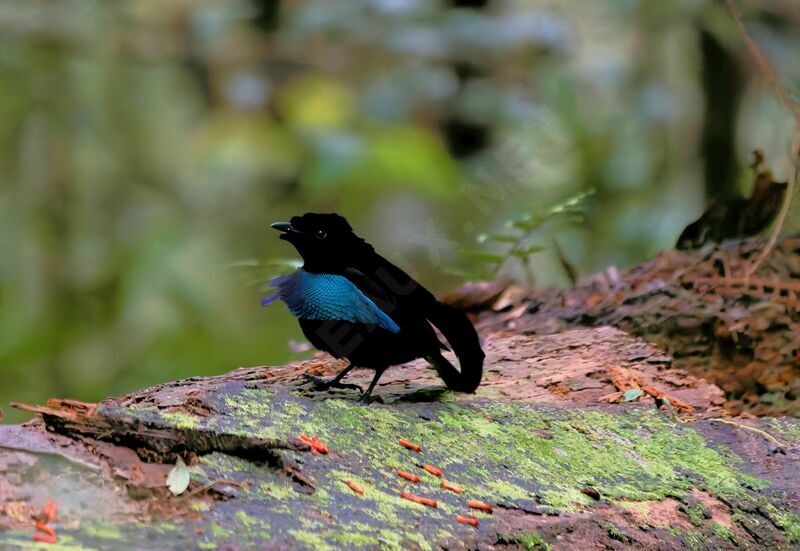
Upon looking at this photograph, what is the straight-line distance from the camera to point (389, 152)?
4.00 m

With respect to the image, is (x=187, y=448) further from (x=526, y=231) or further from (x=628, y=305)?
(x=526, y=231)

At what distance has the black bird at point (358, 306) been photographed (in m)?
2.39

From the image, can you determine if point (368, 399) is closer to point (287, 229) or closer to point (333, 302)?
point (333, 302)

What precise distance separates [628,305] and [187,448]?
2.15m

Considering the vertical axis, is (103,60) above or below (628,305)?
above

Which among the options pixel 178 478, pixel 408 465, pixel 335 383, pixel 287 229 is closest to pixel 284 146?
pixel 287 229

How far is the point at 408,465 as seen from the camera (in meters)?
2.08

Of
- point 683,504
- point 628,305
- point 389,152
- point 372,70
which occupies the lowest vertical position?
point 683,504

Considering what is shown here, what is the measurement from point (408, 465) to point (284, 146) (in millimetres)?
2406

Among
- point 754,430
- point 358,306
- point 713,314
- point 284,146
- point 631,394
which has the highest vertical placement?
point 284,146

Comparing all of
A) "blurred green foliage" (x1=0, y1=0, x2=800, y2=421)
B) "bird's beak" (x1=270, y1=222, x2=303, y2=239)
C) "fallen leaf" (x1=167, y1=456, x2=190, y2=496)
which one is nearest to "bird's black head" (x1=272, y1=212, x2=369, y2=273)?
"bird's beak" (x1=270, y1=222, x2=303, y2=239)

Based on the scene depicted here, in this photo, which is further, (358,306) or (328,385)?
(328,385)

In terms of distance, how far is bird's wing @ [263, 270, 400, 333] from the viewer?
238cm

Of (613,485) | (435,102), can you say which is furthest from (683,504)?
(435,102)
